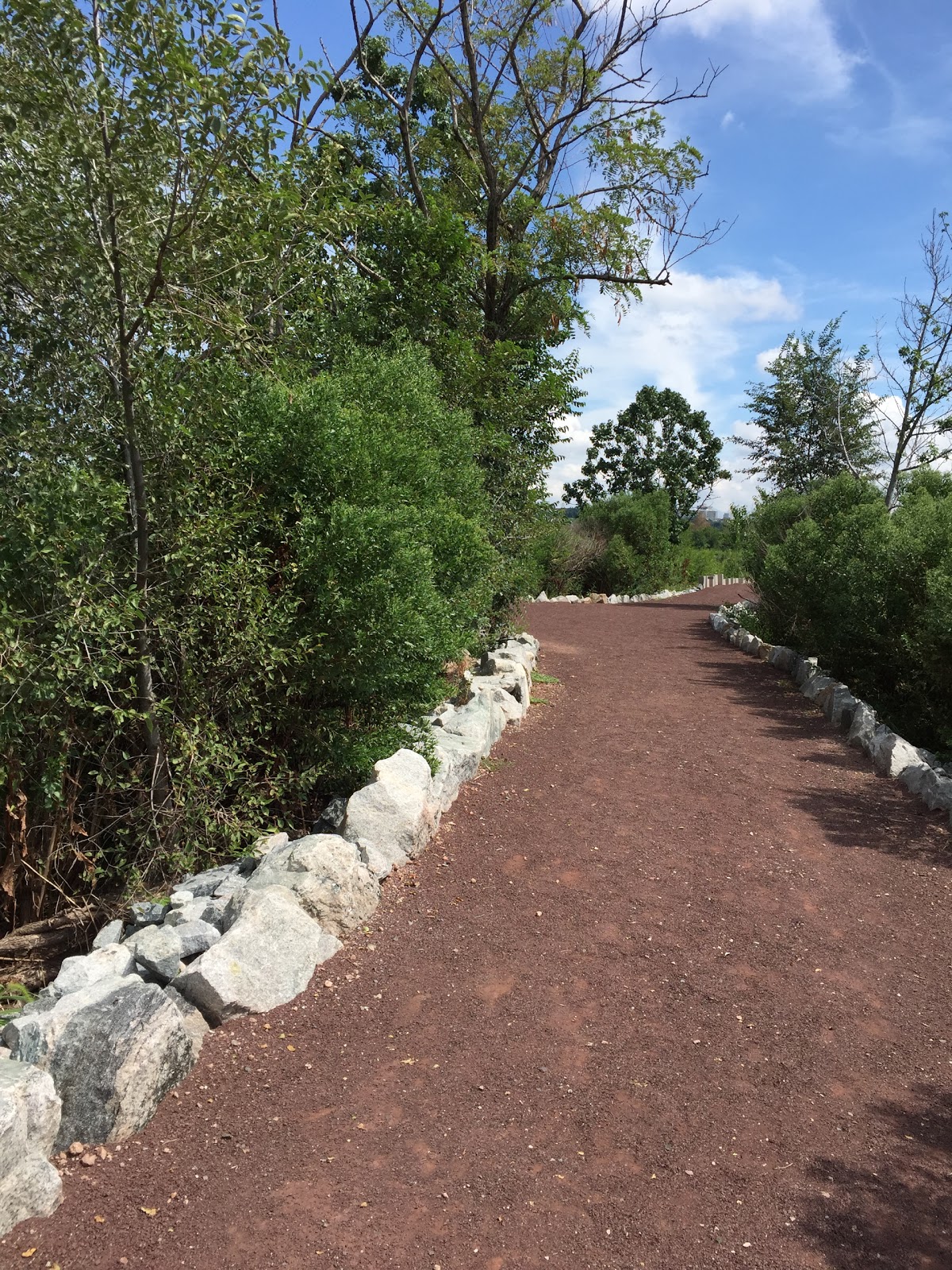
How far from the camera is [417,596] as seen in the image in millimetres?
5348

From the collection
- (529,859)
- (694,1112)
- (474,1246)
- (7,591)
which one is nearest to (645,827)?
(529,859)

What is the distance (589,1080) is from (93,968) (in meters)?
2.01

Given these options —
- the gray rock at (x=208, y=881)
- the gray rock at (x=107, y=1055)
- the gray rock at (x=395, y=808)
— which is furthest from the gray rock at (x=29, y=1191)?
the gray rock at (x=395, y=808)

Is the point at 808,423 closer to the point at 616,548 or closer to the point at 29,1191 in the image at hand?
the point at 616,548

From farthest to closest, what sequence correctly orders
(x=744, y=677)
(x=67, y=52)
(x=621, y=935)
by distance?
(x=744, y=677), (x=621, y=935), (x=67, y=52)

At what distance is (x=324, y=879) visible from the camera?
4305 millimetres

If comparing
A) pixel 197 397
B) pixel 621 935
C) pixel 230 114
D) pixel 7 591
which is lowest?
pixel 621 935

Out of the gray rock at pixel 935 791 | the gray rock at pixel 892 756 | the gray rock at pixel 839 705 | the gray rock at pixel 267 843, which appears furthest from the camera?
the gray rock at pixel 839 705

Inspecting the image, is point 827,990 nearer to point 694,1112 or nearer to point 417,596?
point 694,1112

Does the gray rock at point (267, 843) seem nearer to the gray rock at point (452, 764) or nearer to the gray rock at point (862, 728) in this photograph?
the gray rock at point (452, 764)

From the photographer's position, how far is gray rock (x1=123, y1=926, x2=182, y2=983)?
12.0 feet

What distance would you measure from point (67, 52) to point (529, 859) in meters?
4.52

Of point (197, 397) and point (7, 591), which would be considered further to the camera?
point (197, 397)

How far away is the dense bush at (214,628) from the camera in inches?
162
